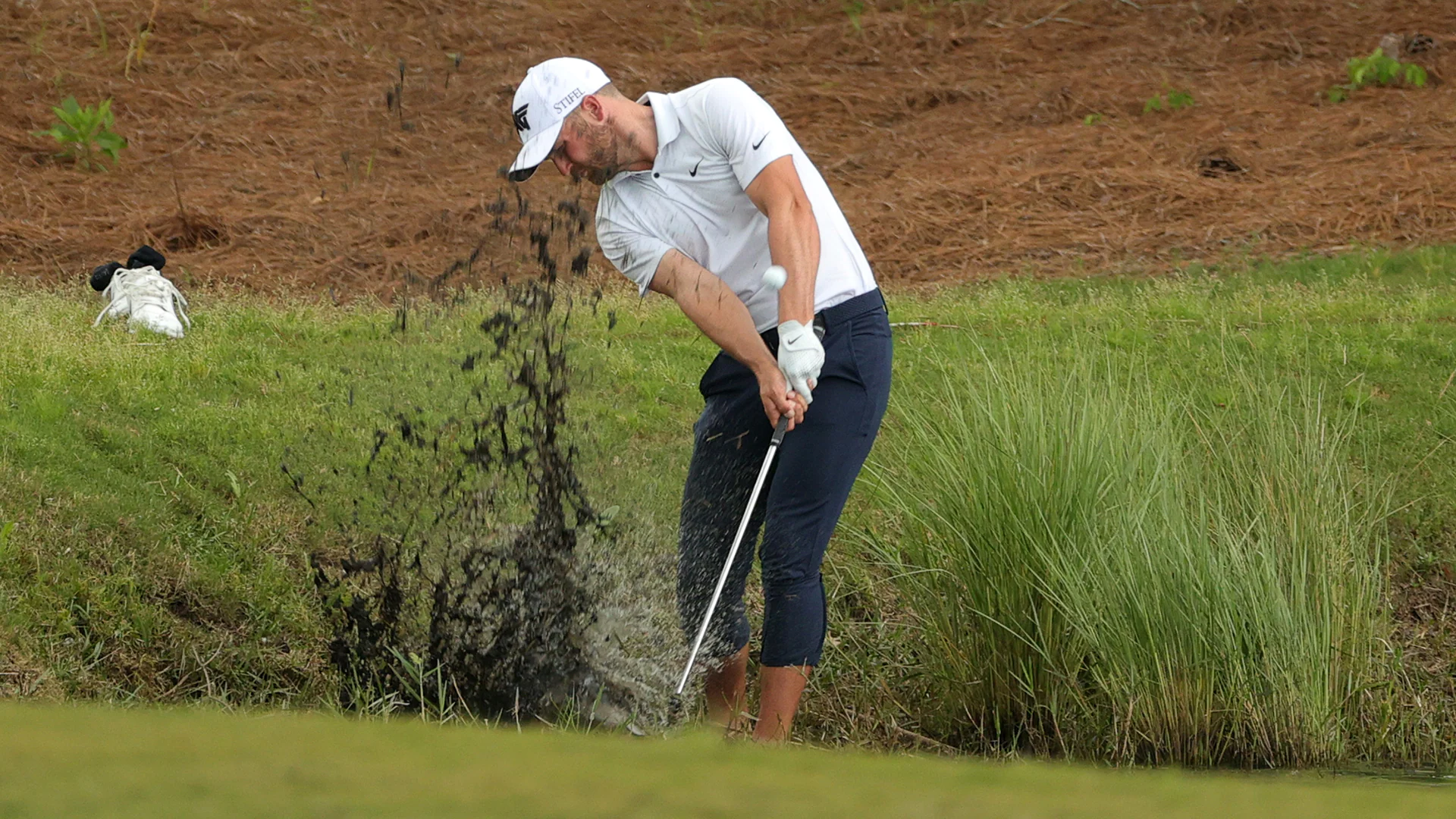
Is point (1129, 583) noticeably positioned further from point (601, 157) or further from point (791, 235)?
point (601, 157)

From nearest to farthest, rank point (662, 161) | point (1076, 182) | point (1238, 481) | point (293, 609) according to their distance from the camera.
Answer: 1. point (662, 161)
2. point (1238, 481)
3. point (293, 609)
4. point (1076, 182)

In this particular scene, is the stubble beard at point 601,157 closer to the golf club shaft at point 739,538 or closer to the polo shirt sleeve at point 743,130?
the polo shirt sleeve at point 743,130

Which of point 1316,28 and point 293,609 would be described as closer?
point 293,609

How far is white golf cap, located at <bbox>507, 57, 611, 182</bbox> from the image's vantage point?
3.46 metres

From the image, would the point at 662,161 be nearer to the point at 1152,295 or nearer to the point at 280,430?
the point at 280,430

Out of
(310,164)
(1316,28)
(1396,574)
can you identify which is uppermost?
(1316,28)

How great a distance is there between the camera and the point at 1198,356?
6.68 metres

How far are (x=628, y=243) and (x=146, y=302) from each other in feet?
14.2

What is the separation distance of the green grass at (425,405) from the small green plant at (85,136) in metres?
2.83

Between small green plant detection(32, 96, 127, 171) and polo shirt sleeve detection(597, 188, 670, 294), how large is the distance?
7.64 meters

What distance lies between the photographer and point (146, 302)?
7098 millimetres

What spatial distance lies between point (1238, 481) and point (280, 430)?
3.68 meters

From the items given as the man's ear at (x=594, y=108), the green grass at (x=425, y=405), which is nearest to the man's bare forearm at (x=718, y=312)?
the man's ear at (x=594, y=108)

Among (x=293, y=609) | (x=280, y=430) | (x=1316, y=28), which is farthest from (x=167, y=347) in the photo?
(x=1316, y=28)
